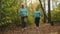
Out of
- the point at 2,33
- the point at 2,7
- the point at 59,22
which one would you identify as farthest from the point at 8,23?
the point at 59,22

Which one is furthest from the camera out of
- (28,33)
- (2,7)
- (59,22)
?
(59,22)

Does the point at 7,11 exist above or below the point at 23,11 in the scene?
below

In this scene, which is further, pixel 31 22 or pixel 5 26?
pixel 31 22

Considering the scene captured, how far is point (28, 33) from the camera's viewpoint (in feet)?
45.2

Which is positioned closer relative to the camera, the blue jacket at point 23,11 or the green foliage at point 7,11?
the blue jacket at point 23,11

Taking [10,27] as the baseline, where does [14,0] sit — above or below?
above

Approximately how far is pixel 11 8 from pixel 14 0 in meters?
0.75

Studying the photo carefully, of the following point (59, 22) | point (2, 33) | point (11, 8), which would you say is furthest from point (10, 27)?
point (59, 22)

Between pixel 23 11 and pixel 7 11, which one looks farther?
pixel 7 11

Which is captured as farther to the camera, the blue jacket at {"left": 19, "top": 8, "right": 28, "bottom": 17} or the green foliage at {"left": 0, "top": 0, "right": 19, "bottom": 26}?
the green foliage at {"left": 0, "top": 0, "right": 19, "bottom": 26}

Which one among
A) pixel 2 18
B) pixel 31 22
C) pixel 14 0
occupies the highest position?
pixel 14 0

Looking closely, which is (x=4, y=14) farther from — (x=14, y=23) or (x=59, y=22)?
(x=59, y=22)

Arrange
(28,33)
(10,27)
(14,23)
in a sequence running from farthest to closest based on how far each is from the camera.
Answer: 1. (14,23)
2. (10,27)
3. (28,33)

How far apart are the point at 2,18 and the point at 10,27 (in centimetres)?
128
